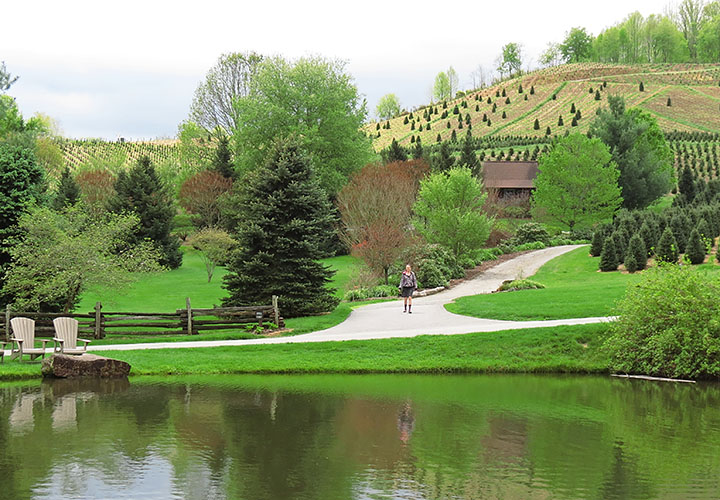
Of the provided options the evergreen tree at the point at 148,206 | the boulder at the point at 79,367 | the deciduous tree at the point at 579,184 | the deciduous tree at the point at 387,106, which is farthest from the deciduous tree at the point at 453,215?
the deciduous tree at the point at 387,106

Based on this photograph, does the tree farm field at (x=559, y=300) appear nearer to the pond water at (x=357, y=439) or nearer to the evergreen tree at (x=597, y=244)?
the evergreen tree at (x=597, y=244)

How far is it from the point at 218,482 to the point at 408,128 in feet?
363

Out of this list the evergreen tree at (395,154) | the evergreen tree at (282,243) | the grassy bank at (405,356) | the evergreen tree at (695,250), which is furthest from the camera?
the evergreen tree at (395,154)

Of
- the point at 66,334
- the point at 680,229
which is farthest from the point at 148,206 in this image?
the point at 680,229

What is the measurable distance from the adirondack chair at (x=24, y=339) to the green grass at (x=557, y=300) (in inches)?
573

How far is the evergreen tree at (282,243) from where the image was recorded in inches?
1078

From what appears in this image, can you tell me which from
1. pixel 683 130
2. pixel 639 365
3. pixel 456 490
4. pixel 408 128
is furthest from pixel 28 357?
pixel 408 128

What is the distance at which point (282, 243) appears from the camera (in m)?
27.4

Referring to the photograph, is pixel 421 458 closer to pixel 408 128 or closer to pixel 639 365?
pixel 639 365

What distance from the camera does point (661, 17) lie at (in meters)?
160

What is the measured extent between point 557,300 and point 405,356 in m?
9.42

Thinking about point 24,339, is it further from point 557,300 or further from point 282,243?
point 557,300

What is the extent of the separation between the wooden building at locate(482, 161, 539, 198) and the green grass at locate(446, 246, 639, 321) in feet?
105

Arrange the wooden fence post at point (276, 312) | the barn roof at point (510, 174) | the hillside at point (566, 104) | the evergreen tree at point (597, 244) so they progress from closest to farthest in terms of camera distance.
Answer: the wooden fence post at point (276, 312), the evergreen tree at point (597, 244), the barn roof at point (510, 174), the hillside at point (566, 104)
